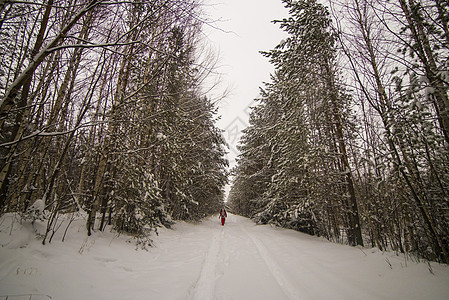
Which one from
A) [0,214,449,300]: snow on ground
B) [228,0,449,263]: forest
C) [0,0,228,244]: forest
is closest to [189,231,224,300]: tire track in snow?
[0,214,449,300]: snow on ground

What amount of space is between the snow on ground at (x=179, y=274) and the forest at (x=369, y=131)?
4.14 feet

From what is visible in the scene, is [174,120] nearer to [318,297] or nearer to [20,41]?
[20,41]

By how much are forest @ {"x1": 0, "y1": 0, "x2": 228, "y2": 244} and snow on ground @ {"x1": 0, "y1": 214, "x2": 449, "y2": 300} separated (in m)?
0.42

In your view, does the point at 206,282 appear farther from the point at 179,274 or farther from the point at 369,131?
the point at 369,131

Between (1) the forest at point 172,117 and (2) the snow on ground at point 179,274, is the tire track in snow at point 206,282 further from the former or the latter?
(1) the forest at point 172,117

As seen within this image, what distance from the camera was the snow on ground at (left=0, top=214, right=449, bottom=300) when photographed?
2521 mm

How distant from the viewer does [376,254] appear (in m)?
4.32

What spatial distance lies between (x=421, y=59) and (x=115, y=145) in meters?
7.37

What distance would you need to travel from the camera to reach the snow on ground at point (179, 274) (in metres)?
2.52

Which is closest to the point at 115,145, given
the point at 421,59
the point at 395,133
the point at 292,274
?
the point at 292,274

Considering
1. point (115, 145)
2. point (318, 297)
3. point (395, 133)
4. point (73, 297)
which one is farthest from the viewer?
point (115, 145)

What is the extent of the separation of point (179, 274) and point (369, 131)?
24.0 feet

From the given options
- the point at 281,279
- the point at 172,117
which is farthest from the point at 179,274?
the point at 172,117

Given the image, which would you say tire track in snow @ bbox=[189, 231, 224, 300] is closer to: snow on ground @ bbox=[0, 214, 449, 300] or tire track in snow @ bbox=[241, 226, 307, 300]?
snow on ground @ bbox=[0, 214, 449, 300]
